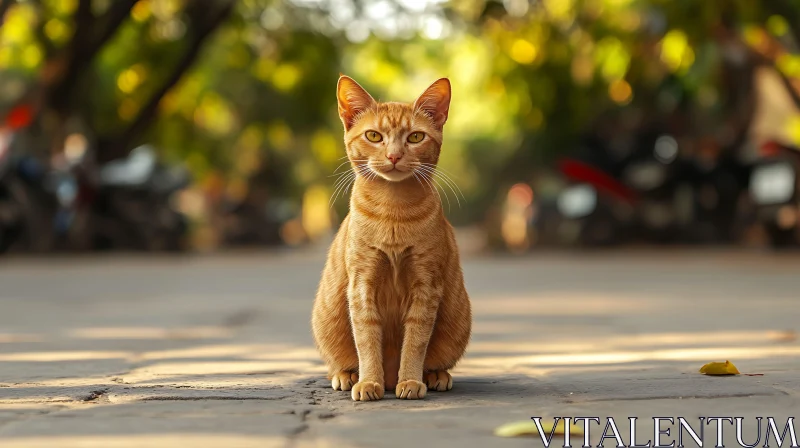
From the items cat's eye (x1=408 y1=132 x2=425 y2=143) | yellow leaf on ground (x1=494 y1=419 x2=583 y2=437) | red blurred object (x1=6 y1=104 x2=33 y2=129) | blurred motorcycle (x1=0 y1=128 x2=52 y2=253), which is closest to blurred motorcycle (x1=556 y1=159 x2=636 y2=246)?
blurred motorcycle (x1=0 y1=128 x2=52 y2=253)

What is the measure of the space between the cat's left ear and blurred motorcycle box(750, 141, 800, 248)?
1688 cm

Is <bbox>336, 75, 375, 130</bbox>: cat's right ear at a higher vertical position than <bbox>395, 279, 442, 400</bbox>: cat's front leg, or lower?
higher

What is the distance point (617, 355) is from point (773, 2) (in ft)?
36.8

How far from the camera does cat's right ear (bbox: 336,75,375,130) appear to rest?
5172 millimetres

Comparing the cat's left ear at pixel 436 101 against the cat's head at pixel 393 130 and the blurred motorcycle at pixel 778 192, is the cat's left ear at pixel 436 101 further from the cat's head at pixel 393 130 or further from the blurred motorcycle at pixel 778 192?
the blurred motorcycle at pixel 778 192

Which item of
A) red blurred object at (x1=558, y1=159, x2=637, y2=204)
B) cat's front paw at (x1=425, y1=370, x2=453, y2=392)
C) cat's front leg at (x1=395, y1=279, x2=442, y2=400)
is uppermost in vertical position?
red blurred object at (x1=558, y1=159, x2=637, y2=204)

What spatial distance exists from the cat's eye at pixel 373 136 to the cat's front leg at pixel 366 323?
1.81 ft

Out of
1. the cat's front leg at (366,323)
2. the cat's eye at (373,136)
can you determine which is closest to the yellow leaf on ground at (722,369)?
the cat's front leg at (366,323)

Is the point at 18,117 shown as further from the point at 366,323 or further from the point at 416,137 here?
the point at 366,323

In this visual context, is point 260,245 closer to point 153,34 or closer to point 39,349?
point 153,34

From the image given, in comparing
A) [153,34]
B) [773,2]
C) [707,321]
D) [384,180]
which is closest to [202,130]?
[153,34]

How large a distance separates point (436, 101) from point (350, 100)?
1.27ft

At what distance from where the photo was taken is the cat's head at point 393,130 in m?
5.04

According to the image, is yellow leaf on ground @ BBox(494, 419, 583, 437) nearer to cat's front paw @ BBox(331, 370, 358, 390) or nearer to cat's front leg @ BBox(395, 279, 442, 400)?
cat's front leg @ BBox(395, 279, 442, 400)
